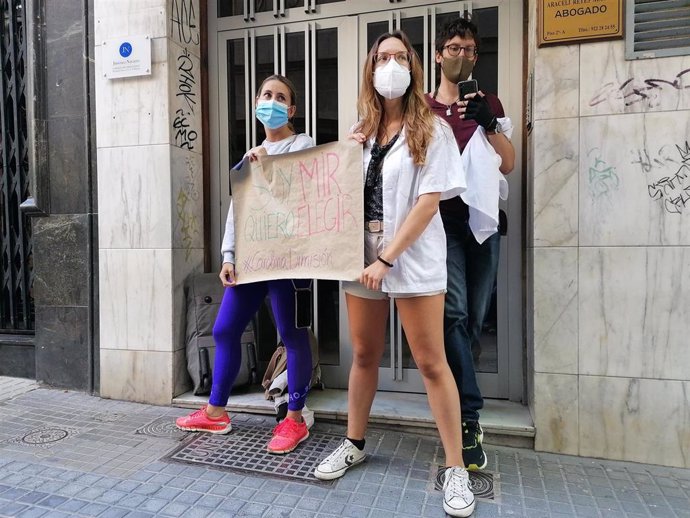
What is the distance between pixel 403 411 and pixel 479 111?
200cm

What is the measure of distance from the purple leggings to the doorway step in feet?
1.20

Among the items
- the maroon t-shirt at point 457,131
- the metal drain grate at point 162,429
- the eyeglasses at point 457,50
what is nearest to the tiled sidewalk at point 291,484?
the metal drain grate at point 162,429

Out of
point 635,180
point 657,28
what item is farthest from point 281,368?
point 657,28

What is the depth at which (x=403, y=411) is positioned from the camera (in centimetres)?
348

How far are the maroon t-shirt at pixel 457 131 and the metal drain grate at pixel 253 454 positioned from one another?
1591 mm

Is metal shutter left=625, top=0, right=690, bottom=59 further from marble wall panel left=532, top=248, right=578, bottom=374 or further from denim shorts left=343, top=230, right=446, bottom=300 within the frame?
denim shorts left=343, top=230, right=446, bottom=300

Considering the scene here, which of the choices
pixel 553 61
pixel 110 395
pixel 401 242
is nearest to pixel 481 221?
pixel 401 242

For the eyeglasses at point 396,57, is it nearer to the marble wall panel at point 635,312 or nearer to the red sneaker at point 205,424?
the marble wall panel at point 635,312

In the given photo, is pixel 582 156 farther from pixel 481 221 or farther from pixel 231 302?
pixel 231 302

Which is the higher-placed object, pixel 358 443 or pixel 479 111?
pixel 479 111

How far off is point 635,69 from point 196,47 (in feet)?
10.5

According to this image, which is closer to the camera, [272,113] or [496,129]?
[496,129]

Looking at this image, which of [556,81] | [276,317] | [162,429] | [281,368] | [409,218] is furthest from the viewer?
[281,368]

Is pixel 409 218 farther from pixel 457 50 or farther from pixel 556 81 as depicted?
pixel 556 81
